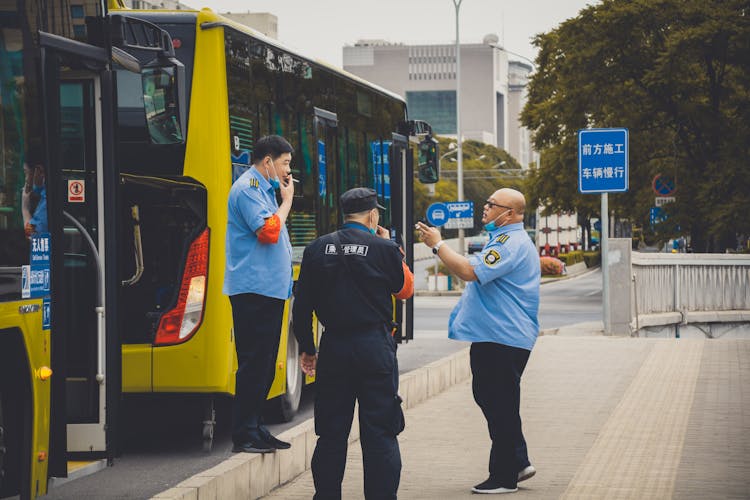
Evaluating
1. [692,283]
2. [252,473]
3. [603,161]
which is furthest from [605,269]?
[252,473]

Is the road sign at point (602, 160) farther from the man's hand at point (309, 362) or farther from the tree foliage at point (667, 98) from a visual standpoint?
the tree foliage at point (667, 98)

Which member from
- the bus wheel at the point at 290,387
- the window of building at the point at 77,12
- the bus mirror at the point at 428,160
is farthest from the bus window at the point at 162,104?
the bus mirror at the point at 428,160

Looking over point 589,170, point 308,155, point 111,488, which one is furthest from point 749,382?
point 111,488

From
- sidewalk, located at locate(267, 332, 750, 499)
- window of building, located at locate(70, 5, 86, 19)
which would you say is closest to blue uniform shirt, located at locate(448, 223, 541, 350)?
sidewalk, located at locate(267, 332, 750, 499)

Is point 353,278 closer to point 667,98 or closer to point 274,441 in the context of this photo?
point 274,441

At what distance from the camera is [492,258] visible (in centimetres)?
811

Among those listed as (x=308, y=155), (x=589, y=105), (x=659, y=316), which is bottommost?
(x=659, y=316)

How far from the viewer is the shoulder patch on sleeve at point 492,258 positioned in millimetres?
8094

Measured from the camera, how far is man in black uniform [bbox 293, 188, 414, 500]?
6820 mm

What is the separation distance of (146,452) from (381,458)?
3.41 m

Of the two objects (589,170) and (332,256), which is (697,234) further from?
(332,256)

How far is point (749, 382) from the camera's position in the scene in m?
14.5

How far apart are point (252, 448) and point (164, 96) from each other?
84.9 inches

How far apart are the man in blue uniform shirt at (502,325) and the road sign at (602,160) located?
12770 millimetres
